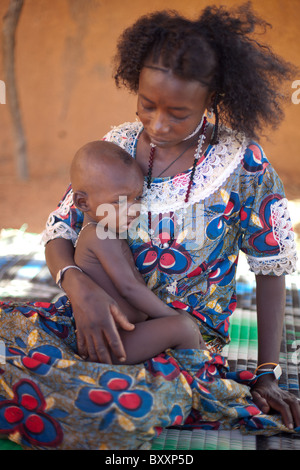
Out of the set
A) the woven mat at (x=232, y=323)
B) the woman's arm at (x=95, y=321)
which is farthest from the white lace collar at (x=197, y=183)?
the woven mat at (x=232, y=323)

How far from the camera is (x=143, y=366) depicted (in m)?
1.69

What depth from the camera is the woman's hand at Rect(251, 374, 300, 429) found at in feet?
5.94

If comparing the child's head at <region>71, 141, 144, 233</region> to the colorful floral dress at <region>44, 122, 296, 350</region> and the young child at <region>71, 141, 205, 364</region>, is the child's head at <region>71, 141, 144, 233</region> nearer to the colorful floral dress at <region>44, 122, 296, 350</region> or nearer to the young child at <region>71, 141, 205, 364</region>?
the young child at <region>71, 141, 205, 364</region>

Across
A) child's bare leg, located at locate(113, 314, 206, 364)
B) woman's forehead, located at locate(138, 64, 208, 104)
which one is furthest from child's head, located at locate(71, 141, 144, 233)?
child's bare leg, located at locate(113, 314, 206, 364)

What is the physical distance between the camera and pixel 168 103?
1731 mm

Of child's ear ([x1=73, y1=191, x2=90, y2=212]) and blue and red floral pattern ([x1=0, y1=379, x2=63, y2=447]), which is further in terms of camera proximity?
child's ear ([x1=73, y1=191, x2=90, y2=212])

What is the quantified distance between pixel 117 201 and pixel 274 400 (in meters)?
0.83

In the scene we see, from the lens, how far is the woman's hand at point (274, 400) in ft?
5.94

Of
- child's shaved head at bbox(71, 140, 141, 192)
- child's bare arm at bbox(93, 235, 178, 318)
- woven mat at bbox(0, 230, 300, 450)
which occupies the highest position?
child's shaved head at bbox(71, 140, 141, 192)

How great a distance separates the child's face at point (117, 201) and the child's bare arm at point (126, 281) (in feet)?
0.22

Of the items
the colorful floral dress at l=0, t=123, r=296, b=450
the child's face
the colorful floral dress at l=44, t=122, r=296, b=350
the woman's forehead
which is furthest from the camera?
the colorful floral dress at l=44, t=122, r=296, b=350

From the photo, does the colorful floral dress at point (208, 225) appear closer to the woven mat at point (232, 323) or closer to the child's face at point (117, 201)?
the child's face at point (117, 201)

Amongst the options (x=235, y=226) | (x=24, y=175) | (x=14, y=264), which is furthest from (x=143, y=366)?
(x=24, y=175)
